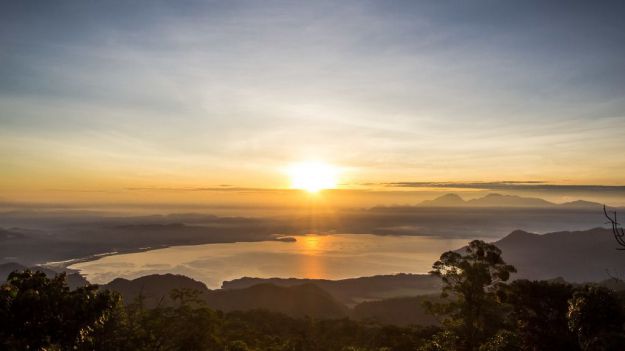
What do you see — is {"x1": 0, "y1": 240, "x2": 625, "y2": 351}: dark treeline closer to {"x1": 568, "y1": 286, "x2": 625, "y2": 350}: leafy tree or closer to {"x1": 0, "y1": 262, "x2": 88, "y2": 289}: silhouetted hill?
{"x1": 568, "y1": 286, "x2": 625, "y2": 350}: leafy tree

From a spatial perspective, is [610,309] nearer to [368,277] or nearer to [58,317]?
[58,317]

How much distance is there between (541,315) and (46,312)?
26315 millimetres

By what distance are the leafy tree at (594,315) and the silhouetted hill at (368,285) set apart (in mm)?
144629

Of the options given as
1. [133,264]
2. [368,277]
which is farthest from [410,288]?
[133,264]

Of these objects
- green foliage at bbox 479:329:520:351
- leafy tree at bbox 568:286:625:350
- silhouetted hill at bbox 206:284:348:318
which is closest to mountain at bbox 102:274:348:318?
silhouetted hill at bbox 206:284:348:318

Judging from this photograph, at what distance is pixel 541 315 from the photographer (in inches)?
947

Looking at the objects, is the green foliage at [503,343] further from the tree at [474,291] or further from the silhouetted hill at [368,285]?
the silhouetted hill at [368,285]

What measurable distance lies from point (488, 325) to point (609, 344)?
473 inches

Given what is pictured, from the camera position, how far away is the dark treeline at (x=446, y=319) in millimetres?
15523

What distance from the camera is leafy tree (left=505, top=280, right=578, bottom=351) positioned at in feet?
72.8

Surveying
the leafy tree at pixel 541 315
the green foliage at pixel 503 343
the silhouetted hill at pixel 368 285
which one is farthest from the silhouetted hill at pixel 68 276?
the leafy tree at pixel 541 315

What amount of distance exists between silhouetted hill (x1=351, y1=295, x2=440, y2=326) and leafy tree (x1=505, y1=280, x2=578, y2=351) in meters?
97.8

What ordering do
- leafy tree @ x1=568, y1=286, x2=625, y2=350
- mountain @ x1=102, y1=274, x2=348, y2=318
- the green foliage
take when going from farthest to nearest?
1. mountain @ x1=102, y1=274, x2=348, y2=318
2. the green foliage
3. leafy tree @ x1=568, y1=286, x2=625, y2=350

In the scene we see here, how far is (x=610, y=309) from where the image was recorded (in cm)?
2028
